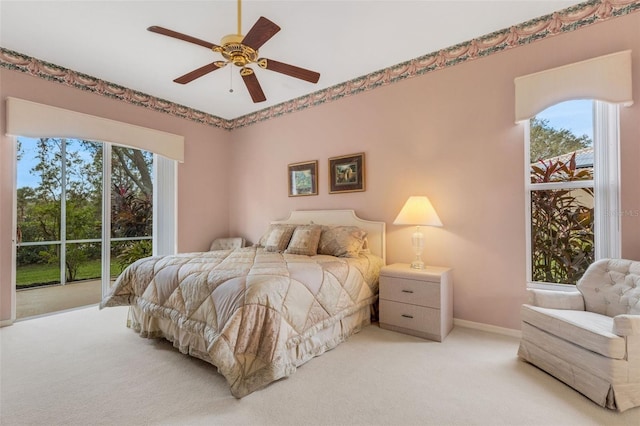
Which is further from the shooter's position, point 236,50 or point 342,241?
point 342,241

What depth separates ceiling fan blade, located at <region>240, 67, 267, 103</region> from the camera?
2.39 m

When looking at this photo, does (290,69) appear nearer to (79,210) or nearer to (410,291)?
(410,291)

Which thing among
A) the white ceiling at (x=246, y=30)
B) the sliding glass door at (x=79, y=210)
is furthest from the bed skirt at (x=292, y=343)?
the white ceiling at (x=246, y=30)

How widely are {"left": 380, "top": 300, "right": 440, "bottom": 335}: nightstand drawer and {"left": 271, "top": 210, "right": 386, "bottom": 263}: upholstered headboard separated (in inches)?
27.4

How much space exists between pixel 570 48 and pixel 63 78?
5315mm

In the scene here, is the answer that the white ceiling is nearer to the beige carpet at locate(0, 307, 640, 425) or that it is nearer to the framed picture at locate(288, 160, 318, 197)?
the framed picture at locate(288, 160, 318, 197)

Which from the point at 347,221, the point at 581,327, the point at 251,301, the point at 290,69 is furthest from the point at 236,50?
the point at 581,327

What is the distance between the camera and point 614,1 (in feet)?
7.71

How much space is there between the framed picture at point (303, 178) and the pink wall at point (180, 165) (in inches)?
60.8

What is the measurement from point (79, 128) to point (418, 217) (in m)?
A: 4.11

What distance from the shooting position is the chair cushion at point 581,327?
1.65m

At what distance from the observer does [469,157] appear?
2984mm

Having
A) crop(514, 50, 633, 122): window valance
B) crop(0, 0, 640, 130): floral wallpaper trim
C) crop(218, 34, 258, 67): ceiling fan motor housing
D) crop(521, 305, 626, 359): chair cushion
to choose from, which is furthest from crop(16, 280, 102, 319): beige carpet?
crop(514, 50, 633, 122): window valance

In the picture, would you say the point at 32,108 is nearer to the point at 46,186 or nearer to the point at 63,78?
the point at 63,78
